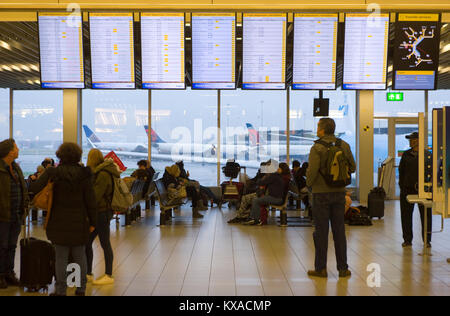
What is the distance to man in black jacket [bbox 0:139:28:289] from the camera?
17.2ft

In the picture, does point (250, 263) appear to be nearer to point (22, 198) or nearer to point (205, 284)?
point (205, 284)

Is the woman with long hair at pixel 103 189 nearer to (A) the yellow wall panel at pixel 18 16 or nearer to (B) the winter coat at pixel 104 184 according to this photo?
(B) the winter coat at pixel 104 184

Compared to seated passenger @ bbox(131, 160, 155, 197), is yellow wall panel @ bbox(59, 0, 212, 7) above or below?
above

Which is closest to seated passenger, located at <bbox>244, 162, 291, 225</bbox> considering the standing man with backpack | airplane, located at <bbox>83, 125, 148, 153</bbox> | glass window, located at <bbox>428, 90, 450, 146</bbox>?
the standing man with backpack

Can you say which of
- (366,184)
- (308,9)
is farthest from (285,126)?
(308,9)

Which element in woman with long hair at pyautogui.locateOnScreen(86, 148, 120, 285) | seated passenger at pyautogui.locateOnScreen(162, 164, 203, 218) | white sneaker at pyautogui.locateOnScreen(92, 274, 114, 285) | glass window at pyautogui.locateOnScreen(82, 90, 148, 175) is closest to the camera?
woman with long hair at pyautogui.locateOnScreen(86, 148, 120, 285)

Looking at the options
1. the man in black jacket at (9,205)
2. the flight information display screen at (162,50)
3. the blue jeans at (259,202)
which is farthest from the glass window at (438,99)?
the man in black jacket at (9,205)

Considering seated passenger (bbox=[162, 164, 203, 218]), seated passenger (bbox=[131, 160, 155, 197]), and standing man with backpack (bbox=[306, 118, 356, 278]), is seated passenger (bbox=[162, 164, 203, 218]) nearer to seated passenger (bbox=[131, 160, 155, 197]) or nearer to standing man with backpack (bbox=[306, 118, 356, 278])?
seated passenger (bbox=[131, 160, 155, 197])

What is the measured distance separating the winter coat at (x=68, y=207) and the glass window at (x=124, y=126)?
486 inches

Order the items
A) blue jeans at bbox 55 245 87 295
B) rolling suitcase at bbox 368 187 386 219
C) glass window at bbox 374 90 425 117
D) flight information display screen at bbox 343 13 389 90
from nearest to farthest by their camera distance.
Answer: blue jeans at bbox 55 245 87 295, flight information display screen at bbox 343 13 389 90, rolling suitcase at bbox 368 187 386 219, glass window at bbox 374 90 425 117

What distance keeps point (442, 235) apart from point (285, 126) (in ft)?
28.1

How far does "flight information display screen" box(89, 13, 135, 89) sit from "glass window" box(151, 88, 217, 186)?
8485mm

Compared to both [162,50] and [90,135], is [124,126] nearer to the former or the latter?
[90,135]

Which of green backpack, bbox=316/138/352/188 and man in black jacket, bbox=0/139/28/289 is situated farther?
green backpack, bbox=316/138/352/188
